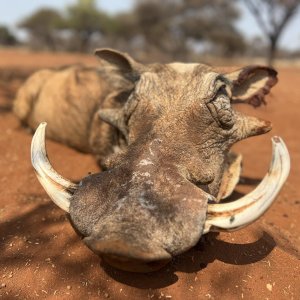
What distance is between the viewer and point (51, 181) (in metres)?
2.70

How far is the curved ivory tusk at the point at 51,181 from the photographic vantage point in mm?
2637

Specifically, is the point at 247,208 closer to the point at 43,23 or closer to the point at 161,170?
the point at 161,170

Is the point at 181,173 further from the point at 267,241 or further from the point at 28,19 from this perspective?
the point at 28,19

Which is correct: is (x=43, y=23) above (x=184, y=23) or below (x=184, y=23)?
below

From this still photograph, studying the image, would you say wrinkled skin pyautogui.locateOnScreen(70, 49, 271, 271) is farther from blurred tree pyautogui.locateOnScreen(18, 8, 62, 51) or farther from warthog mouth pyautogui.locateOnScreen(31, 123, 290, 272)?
blurred tree pyautogui.locateOnScreen(18, 8, 62, 51)

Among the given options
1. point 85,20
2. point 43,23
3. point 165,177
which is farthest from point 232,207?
point 43,23

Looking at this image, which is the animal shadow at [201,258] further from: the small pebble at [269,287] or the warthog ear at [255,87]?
the warthog ear at [255,87]

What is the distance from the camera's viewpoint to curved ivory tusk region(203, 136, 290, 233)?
2.38m

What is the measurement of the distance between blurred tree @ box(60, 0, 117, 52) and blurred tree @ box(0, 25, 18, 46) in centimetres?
681

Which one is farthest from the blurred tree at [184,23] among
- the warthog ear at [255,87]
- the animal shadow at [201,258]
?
the animal shadow at [201,258]

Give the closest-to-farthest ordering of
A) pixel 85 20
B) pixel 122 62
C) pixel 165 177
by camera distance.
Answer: pixel 165 177 → pixel 122 62 → pixel 85 20

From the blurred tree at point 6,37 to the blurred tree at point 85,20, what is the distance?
22.3 ft

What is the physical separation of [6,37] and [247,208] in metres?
44.1

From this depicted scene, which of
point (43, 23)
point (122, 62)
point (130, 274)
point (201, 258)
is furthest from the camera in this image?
point (43, 23)
